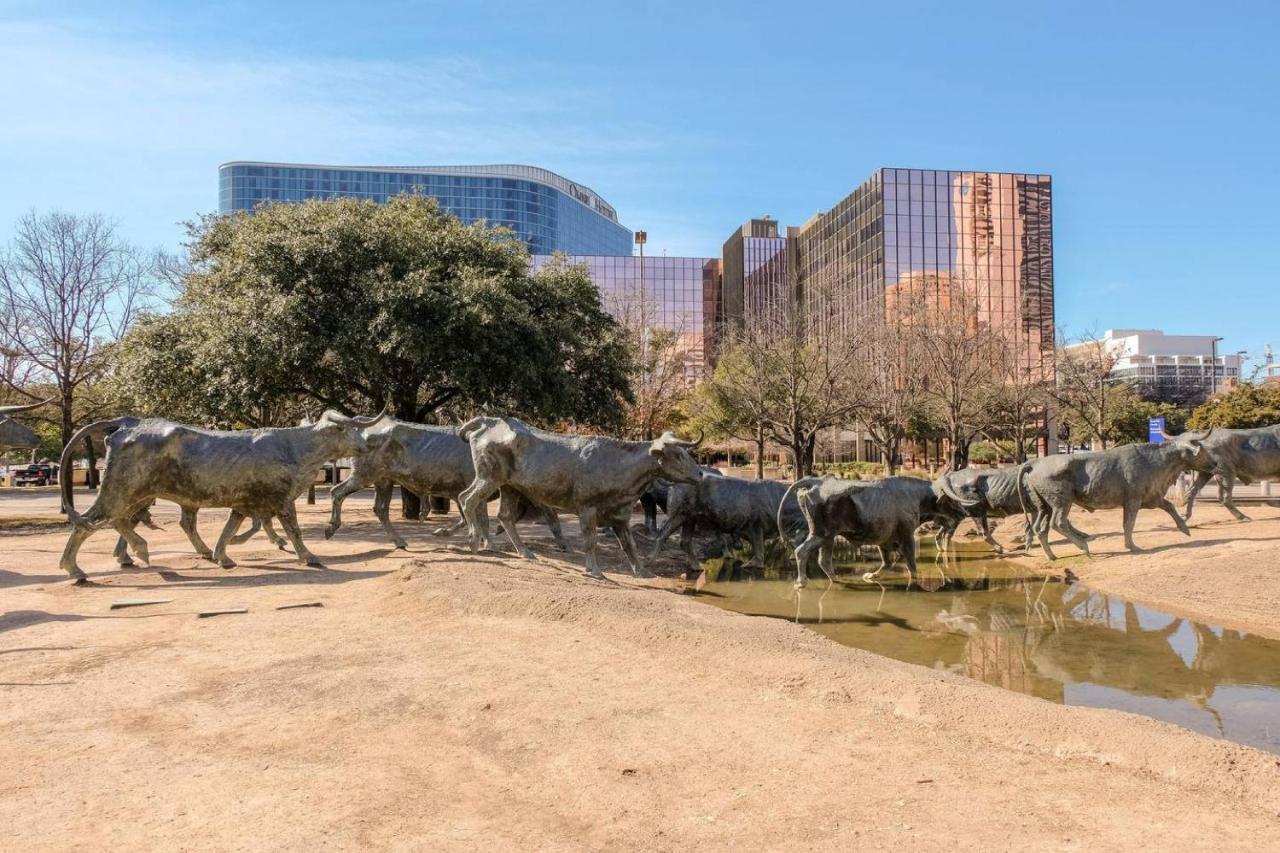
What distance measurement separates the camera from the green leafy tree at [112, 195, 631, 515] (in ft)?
58.2

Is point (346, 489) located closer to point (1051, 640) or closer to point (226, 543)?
point (226, 543)

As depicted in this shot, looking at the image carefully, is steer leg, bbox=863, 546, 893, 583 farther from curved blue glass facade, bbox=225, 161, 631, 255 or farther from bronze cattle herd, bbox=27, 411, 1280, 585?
curved blue glass facade, bbox=225, 161, 631, 255

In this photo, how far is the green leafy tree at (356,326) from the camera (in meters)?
17.7

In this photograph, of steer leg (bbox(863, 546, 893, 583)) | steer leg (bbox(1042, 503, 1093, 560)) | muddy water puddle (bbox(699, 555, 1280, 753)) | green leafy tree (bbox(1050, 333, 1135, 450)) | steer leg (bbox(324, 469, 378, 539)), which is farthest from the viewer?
green leafy tree (bbox(1050, 333, 1135, 450))

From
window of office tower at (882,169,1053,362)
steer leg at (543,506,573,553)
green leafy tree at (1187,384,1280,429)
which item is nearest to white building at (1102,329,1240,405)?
window of office tower at (882,169,1053,362)

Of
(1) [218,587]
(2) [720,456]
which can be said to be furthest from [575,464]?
(2) [720,456]

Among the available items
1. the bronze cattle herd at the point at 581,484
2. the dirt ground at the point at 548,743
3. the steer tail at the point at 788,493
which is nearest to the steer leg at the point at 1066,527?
the bronze cattle herd at the point at 581,484

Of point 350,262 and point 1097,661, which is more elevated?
point 350,262

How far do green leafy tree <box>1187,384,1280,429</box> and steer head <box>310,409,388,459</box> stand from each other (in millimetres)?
45243

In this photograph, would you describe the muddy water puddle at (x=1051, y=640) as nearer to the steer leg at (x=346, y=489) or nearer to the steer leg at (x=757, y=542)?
the steer leg at (x=757, y=542)

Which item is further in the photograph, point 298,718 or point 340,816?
point 298,718

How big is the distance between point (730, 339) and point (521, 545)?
26916 millimetres

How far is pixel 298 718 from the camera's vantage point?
581 centimetres

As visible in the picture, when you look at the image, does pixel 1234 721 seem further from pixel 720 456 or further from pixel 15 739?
pixel 720 456
